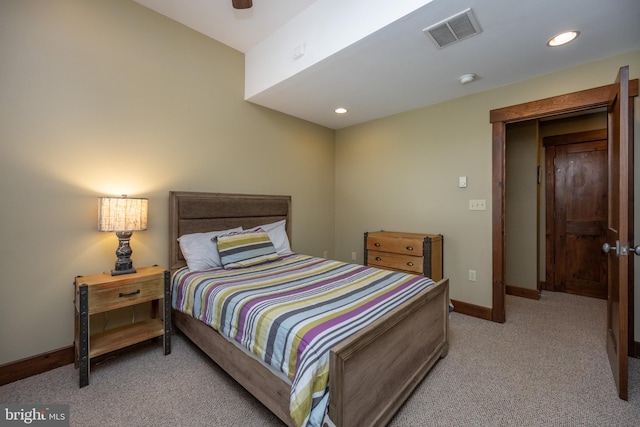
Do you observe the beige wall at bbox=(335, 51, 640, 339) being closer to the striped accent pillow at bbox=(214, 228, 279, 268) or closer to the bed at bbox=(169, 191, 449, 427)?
the bed at bbox=(169, 191, 449, 427)

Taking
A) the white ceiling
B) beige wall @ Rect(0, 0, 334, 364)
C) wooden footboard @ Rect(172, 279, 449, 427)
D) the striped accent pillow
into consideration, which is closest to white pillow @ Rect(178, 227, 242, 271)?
the striped accent pillow

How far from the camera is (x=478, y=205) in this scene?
302 cm

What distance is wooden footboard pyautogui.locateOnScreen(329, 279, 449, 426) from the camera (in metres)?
1.17

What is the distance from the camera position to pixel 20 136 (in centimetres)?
190

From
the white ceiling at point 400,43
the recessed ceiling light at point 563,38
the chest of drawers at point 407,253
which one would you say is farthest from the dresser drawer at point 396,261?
the recessed ceiling light at point 563,38

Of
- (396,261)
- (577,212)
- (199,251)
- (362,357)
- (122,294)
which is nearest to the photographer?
(362,357)

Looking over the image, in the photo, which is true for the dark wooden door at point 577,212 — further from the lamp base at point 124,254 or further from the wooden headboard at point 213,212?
the lamp base at point 124,254

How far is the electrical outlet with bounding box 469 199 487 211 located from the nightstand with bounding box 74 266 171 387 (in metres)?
3.10

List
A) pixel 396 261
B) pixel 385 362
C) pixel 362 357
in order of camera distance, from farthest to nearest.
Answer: pixel 396 261 → pixel 385 362 → pixel 362 357

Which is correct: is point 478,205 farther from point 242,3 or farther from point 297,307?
point 242,3

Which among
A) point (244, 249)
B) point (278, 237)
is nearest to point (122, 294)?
point (244, 249)

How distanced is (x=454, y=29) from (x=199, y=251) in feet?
8.78

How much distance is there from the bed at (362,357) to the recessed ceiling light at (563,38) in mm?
2021

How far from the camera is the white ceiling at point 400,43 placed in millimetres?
1791
